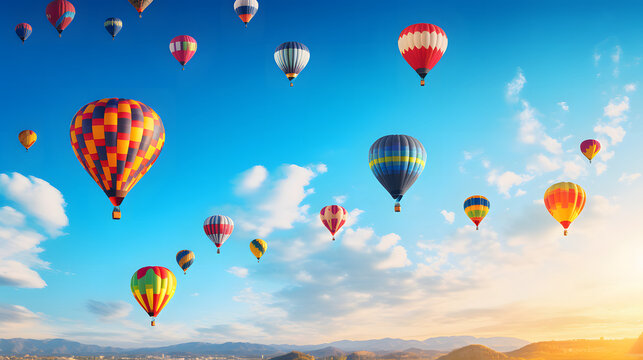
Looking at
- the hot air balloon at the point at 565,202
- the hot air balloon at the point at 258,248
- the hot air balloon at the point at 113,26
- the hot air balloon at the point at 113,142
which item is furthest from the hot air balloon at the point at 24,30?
the hot air balloon at the point at 565,202

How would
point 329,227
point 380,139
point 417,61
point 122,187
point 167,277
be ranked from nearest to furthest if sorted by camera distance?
point 122,187 → point 417,61 → point 380,139 → point 167,277 → point 329,227

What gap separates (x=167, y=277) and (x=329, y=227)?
21447 mm

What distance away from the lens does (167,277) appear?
60031 millimetres

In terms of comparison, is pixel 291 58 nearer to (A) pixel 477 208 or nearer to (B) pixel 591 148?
(A) pixel 477 208

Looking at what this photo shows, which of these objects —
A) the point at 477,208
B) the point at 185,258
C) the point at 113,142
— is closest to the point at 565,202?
the point at 477,208

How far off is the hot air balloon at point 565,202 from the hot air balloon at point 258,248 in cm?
4175

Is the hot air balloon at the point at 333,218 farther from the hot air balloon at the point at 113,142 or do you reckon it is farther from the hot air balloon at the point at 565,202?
the hot air balloon at the point at 113,142

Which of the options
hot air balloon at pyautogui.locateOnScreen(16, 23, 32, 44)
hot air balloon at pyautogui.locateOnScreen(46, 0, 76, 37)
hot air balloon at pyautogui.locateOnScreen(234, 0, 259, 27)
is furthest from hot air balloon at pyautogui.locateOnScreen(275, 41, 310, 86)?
hot air balloon at pyautogui.locateOnScreen(16, 23, 32, 44)

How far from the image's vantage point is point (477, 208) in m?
70.8

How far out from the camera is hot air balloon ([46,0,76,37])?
73.1 m

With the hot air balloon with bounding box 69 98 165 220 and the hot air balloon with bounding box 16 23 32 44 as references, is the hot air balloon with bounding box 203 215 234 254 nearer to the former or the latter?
the hot air balloon with bounding box 69 98 165 220

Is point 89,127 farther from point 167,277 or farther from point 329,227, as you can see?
point 329,227

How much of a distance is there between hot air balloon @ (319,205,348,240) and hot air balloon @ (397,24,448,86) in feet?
87.0

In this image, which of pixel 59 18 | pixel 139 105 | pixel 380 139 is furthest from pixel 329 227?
pixel 59 18
